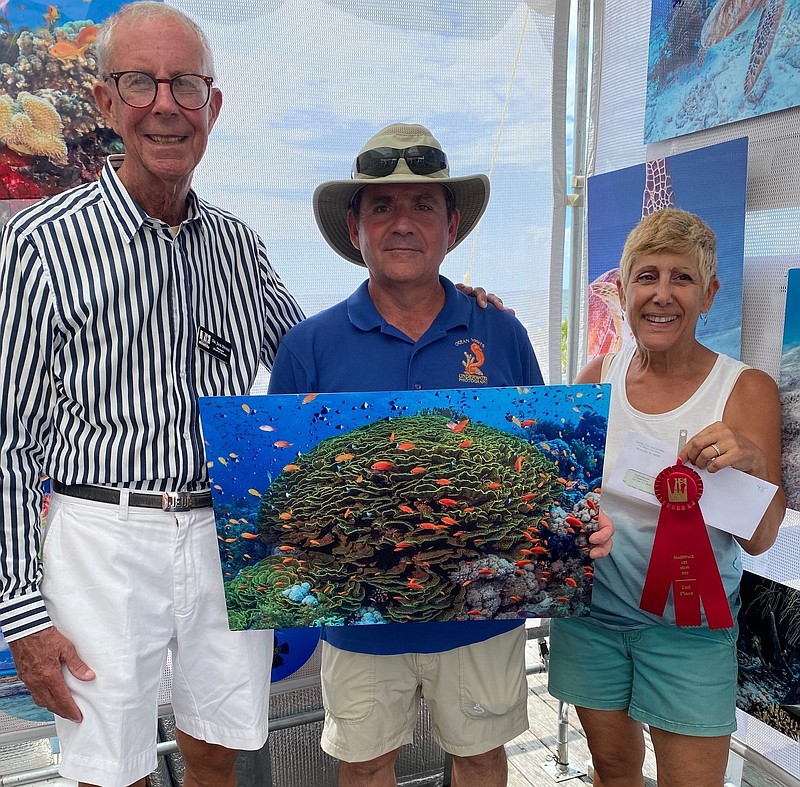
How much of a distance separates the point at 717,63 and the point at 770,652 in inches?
67.8

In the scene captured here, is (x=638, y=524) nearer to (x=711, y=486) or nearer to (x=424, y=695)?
(x=711, y=486)

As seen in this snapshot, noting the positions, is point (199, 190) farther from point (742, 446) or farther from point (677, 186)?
point (742, 446)

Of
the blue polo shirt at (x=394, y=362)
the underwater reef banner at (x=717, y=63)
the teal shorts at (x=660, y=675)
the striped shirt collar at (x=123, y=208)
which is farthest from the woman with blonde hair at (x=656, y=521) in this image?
the striped shirt collar at (x=123, y=208)

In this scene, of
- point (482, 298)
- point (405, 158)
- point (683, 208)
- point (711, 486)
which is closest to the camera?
point (711, 486)

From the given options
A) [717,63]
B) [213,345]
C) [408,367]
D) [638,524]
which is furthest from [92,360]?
[717,63]

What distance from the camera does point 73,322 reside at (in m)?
1.52

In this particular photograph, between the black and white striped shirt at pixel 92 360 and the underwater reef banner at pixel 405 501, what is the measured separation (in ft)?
0.82

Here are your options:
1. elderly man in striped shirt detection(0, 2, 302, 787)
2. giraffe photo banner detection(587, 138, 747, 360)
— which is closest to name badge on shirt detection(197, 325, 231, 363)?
elderly man in striped shirt detection(0, 2, 302, 787)

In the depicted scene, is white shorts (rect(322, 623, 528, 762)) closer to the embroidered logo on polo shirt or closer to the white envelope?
the white envelope

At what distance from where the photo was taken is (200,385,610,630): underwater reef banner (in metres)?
1.43

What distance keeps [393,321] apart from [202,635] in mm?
921

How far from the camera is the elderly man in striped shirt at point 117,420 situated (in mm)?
1503

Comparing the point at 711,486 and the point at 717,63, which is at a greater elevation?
the point at 717,63

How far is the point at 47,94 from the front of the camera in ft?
6.56
